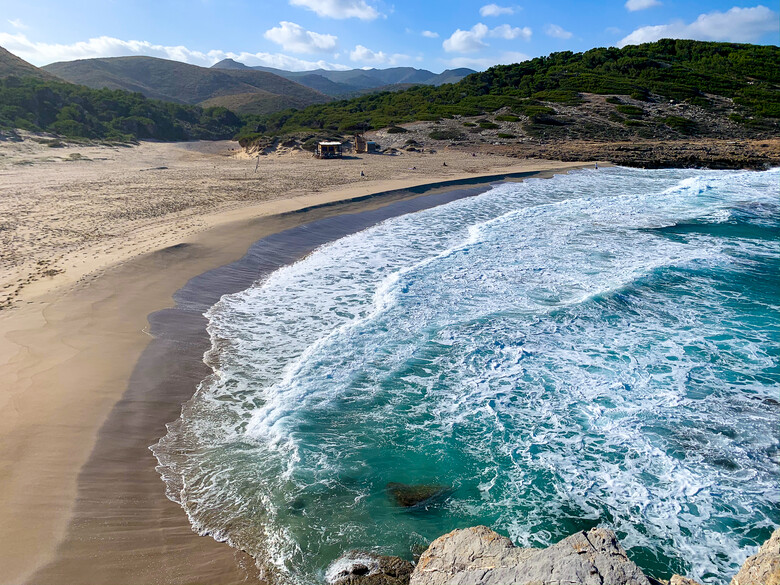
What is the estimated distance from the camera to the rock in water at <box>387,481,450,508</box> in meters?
5.71

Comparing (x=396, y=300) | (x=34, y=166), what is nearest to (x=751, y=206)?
(x=396, y=300)

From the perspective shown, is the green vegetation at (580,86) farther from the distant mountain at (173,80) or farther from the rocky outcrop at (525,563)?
the rocky outcrop at (525,563)

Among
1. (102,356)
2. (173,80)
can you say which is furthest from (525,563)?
(173,80)

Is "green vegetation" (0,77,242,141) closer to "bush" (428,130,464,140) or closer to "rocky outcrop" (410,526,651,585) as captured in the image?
"bush" (428,130,464,140)

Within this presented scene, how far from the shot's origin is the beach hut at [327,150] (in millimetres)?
33469

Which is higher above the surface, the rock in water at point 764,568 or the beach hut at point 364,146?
the beach hut at point 364,146

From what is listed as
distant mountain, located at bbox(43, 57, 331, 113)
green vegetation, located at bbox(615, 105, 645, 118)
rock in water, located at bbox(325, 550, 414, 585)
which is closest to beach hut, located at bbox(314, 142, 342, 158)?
green vegetation, located at bbox(615, 105, 645, 118)

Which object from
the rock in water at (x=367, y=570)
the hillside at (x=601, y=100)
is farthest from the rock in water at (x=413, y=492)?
the hillside at (x=601, y=100)

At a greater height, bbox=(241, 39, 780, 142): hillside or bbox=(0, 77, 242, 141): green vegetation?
bbox=(241, 39, 780, 142): hillside

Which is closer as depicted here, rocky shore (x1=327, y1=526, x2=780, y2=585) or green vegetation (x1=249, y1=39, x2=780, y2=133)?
rocky shore (x1=327, y1=526, x2=780, y2=585)

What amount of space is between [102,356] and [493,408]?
6298 mm

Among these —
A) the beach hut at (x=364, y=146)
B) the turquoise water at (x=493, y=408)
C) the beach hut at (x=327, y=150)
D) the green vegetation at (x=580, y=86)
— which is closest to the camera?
the turquoise water at (x=493, y=408)

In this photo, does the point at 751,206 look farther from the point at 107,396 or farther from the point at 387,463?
the point at 107,396

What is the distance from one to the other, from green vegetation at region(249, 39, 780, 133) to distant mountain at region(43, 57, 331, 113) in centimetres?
4110
